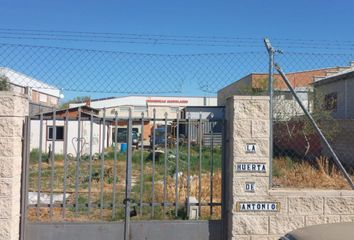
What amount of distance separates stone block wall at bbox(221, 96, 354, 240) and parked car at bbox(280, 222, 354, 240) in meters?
2.21

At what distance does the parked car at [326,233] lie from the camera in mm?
3703

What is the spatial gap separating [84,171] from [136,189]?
793 centimetres

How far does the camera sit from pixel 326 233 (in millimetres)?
3846

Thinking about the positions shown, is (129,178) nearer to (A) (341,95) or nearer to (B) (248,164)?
(B) (248,164)

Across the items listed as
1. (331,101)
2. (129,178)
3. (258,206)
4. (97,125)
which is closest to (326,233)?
(258,206)

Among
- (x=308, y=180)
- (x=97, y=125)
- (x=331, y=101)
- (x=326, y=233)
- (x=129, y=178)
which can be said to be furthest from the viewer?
(x=97, y=125)

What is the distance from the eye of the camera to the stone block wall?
636 centimetres

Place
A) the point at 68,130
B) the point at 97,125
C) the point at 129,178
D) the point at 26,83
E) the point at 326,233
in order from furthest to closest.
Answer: the point at 97,125 → the point at 68,130 → the point at 26,83 → the point at 129,178 → the point at 326,233

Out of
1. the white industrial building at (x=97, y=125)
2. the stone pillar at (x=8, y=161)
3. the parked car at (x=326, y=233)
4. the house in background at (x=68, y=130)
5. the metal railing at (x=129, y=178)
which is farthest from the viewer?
the white industrial building at (x=97, y=125)

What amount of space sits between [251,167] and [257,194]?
0.39 m

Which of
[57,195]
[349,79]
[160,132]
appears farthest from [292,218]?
[349,79]

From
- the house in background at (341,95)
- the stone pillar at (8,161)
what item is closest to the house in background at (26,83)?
the stone pillar at (8,161)

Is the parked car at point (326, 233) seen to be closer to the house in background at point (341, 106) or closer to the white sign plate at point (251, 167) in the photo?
the white sign plate at point (251, 167)

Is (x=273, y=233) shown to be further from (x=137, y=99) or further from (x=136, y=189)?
(x=137, y=99)
